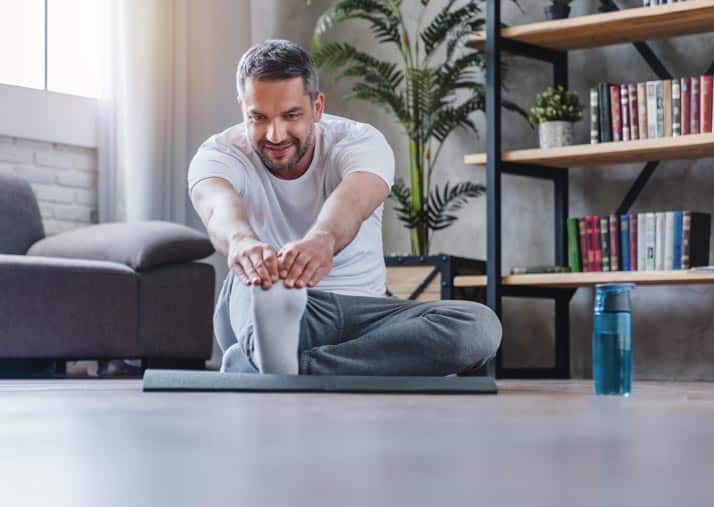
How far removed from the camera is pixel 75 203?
4879mm

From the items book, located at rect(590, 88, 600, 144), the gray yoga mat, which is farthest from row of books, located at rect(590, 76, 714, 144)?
the gray yoga mat

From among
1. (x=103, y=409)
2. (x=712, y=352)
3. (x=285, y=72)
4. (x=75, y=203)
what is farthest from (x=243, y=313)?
(x=75, y=203)

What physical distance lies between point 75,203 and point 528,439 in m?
4.00

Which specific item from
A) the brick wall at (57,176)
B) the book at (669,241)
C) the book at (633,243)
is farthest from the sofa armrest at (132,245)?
the book at (669,241)

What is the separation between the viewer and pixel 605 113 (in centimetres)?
418

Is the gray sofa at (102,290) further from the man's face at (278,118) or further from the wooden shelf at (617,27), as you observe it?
the man's face at (278,118)

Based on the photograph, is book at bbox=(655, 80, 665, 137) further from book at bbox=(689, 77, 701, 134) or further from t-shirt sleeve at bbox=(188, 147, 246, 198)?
t-shirt sleeve at bbox=(188, 147, 246, 198)

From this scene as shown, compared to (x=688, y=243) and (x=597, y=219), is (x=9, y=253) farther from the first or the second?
(x=688, y=243)

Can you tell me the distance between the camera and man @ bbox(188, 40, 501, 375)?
212cm

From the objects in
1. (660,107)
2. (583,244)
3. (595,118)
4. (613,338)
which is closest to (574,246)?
(583,244)

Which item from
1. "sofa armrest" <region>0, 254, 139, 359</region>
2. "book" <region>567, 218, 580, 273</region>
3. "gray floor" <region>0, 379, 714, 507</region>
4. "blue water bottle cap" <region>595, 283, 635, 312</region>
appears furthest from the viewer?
"book" <region>567, 218, 580, 273</region>

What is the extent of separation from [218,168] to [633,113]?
204 cm

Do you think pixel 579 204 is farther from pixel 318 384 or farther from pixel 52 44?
pixel 318 384

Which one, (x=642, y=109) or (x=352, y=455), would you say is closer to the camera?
(x=352, y=455)
